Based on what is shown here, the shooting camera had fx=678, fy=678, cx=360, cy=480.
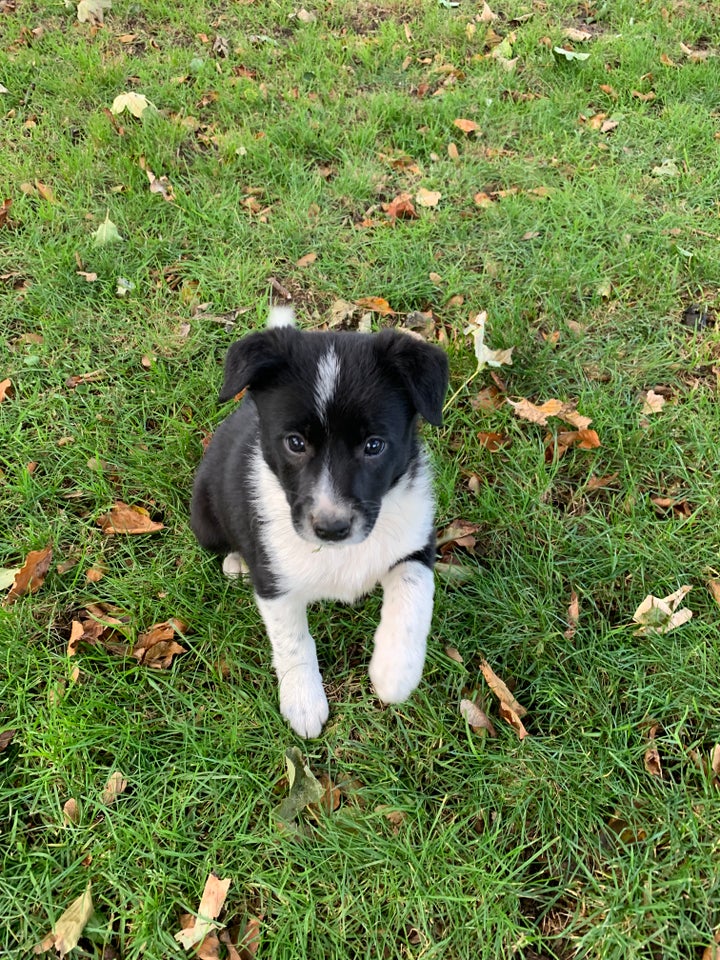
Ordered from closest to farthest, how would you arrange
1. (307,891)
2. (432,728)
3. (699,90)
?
1. (307,891)
2. (432,728)
3. (699,90)

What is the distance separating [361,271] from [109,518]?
2.00 meters

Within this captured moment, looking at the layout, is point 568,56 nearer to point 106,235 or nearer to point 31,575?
point 106,235

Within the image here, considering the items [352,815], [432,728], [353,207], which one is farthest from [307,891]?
[353,207]

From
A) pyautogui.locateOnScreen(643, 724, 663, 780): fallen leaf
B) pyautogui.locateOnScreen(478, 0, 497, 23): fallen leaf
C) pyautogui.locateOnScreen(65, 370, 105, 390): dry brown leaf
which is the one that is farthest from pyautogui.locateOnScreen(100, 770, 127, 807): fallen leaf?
pyautogui.locateOnScreen(478, 0, 497, 23): fallen leaf

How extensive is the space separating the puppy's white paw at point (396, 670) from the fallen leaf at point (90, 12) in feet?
19.2

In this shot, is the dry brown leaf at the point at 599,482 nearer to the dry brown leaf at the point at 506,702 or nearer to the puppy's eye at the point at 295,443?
the dry brown leaf at the point at 506,702

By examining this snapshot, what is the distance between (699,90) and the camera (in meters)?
4.97

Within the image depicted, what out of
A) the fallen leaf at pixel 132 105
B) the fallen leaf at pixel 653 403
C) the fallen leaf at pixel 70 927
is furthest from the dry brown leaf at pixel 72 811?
the fallen leaf at pixel 132 105

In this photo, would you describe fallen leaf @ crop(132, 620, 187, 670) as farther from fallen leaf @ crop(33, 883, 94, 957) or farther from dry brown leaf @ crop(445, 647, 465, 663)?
dry brown leaf @ crop(445, 647, 465, 663)

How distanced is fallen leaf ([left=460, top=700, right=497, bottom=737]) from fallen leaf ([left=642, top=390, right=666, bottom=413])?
1.70 m

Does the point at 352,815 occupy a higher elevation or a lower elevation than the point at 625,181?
lower

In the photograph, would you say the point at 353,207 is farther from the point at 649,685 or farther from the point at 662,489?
the point at 649,685

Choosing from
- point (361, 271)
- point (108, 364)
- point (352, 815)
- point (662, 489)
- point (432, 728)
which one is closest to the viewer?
point (352, 815)

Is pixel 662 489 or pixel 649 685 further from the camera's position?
pixel 662 489
